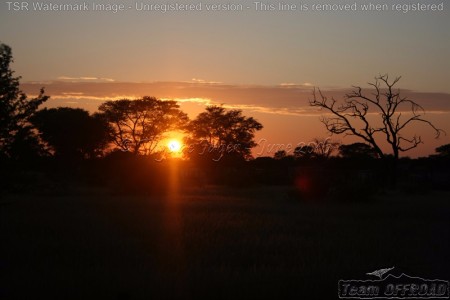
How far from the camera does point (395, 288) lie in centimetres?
1073

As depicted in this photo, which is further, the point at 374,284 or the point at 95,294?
the point at 374,284

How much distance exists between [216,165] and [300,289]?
60.6m

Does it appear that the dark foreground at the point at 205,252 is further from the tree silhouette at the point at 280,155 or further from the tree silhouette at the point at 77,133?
the tree silhouette at the point at 280,155

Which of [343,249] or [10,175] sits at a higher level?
[10,175]

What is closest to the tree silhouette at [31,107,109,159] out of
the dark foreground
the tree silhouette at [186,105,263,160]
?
the tree silhouette at [186,105,263,160]

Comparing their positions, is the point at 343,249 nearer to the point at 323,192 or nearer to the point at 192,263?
the point at 192,263

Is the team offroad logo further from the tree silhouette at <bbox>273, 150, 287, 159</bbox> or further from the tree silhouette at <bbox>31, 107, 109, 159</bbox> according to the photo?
the tree silhouette at <bbox>273, 150, 287, 159</bbox>

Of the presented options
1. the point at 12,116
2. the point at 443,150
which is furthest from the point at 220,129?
the point at 12,116

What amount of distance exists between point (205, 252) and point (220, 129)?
6388 cm

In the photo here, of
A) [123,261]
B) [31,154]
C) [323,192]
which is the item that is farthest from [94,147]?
[123,261]

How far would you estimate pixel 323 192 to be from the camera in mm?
35781

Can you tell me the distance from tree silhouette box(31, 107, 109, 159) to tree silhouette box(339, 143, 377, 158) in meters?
28.0

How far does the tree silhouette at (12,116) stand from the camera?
1564 cm

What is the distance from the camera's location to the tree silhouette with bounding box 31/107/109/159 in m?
57.1
